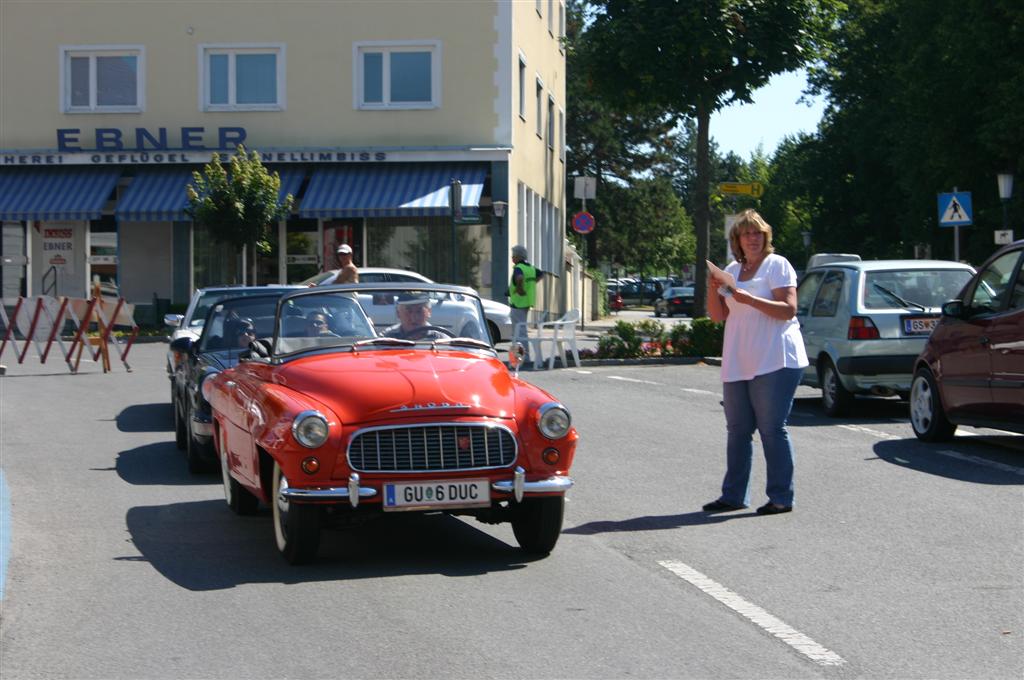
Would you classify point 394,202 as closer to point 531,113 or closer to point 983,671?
point 531,113

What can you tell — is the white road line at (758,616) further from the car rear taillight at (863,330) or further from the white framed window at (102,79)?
the white framed window at (102,79)

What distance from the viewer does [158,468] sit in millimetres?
11539

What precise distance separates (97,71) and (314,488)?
32.1m

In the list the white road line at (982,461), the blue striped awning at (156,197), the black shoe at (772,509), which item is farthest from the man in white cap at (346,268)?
the blue striped awning at (156,197)

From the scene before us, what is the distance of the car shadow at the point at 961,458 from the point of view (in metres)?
10.6

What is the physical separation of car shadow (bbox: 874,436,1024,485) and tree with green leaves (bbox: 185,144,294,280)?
73.6 ft

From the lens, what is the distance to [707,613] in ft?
20.6

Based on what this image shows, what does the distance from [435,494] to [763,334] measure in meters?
2.87

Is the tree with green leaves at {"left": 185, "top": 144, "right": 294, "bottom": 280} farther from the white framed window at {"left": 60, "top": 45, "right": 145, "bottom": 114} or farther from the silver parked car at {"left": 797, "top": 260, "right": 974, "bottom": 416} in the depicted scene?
the silver parked car at {"left": 797, "top": 260, "right": 974, "bottom": 416}

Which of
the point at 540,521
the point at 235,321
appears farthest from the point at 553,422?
the point at 235,321

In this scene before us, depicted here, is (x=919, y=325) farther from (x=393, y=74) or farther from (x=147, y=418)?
(x=393, y=74)

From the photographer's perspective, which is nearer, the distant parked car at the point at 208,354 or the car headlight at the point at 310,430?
the car headlight at the point at 310,430

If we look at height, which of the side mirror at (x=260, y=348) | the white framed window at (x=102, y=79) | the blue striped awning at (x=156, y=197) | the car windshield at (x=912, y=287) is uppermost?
the white framed window at (x=102, y=79)

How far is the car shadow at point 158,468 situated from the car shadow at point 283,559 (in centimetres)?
148
